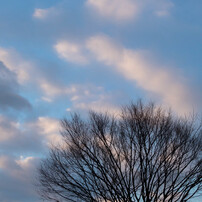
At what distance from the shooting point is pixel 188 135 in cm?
1698

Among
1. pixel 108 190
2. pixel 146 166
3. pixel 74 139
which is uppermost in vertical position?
pixel 74 139

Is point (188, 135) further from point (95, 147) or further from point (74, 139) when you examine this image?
point (74, 139)

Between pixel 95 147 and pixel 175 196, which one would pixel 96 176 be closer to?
pixel 95 147

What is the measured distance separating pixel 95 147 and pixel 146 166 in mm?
3025

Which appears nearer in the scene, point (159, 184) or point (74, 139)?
point (159, 184)

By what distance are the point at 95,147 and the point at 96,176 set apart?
160 centimetres

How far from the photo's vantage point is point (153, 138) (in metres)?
17.1

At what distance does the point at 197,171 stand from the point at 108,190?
16.4ft

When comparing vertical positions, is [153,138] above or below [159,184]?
above

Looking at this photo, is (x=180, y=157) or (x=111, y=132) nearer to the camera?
(x=180, y=157)

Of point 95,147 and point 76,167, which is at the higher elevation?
point 95,147

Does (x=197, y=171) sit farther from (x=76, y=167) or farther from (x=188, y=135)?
(x=76, y=167)

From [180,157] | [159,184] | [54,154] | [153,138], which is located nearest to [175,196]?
[159,184]

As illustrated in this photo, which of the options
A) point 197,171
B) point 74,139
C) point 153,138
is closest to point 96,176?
point 74,139
